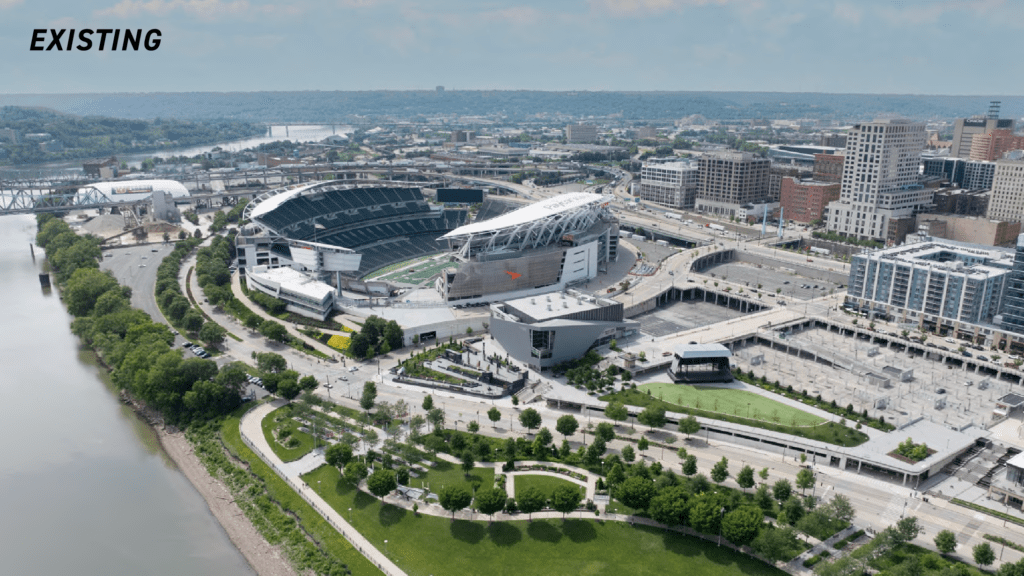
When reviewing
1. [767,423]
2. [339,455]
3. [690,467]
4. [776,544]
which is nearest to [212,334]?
[339,455]

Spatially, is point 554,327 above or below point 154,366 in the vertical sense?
above

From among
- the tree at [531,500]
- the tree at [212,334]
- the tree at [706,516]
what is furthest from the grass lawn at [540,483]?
the tree at [212,334]

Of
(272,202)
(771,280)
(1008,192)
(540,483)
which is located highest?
(1008,192)

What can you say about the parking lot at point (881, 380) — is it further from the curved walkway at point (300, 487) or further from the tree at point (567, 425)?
the curved walkway at point (300, 487)

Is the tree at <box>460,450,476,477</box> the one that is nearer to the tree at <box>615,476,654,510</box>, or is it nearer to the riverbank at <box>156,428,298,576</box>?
the tree at <box>615,476,654,510</box>

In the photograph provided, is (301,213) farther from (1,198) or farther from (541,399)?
(1,198)

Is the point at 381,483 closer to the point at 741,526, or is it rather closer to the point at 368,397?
the point at 368,397

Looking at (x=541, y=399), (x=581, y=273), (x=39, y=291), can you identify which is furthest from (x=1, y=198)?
(x=541, y=399)
